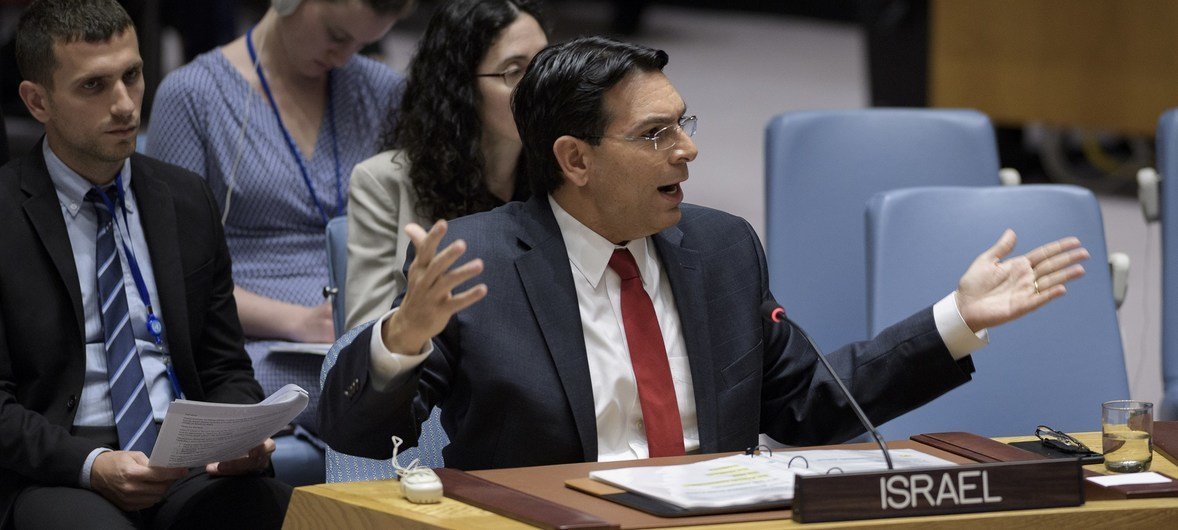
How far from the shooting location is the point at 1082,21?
6.26m

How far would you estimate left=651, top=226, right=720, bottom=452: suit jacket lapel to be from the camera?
2166 mm

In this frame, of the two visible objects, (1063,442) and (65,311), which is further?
(65,311)

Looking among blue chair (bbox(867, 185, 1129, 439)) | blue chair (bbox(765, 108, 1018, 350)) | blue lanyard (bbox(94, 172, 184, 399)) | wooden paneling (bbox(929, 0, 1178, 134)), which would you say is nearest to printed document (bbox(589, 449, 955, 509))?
A: blue chair (bbox(867, 185, 1129, 439))

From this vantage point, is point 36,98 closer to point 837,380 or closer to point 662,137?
point 662,137

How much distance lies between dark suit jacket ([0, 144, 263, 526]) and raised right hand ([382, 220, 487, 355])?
729mm

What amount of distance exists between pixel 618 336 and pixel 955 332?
1.58ft

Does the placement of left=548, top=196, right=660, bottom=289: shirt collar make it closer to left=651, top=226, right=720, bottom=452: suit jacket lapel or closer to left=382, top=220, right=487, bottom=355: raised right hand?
left=651, top=226, right=720, bottom=452: suit jacket lapel

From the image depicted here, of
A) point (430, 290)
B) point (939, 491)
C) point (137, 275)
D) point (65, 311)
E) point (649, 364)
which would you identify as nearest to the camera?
point (939, 491)

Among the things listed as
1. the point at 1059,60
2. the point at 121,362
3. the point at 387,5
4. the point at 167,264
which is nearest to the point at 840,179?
the point at 387,5

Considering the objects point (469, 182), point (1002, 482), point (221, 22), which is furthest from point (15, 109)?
point (1002, 482)

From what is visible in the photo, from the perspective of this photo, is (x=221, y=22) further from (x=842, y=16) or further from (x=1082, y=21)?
(x=842, y=16)

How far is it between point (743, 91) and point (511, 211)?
6858 mm

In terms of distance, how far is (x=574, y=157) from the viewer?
2217 millimetres

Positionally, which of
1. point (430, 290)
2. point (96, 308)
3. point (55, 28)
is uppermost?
point (55, 28)
